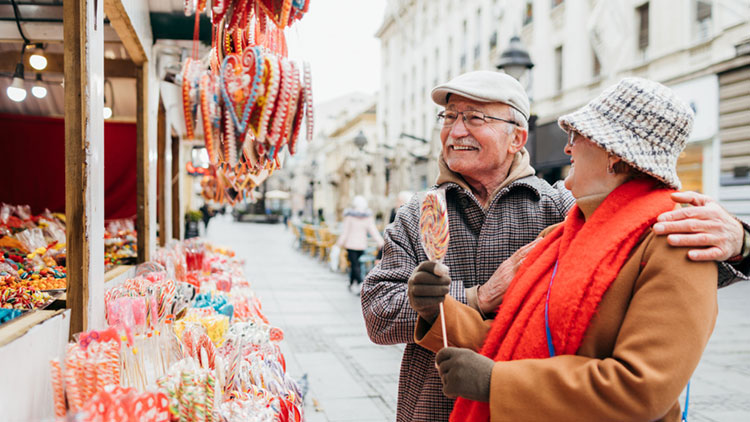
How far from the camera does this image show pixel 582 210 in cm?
154

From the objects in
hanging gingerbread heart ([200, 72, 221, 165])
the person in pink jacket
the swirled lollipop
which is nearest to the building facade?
the person in pink jacket

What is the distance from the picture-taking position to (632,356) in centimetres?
122

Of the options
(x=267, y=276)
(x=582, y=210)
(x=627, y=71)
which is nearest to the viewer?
(x=582, y=210)

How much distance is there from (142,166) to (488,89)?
3.16 metres

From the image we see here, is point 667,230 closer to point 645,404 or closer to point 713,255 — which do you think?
point 713,255

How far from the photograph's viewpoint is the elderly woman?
4.04ft

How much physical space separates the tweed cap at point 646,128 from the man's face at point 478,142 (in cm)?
57

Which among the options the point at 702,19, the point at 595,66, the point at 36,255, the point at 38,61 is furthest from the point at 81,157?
the point at 595,66

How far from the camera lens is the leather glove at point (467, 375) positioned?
136 cm

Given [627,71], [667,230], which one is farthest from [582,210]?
[627,71]

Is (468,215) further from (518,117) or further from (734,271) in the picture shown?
(734,271)

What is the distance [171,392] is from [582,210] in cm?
143

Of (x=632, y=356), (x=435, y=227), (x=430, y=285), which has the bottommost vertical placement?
(x=632, y=356)

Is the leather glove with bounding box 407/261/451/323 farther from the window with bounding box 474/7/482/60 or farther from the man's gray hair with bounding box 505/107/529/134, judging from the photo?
the window with bounding box 474/7/482/60
